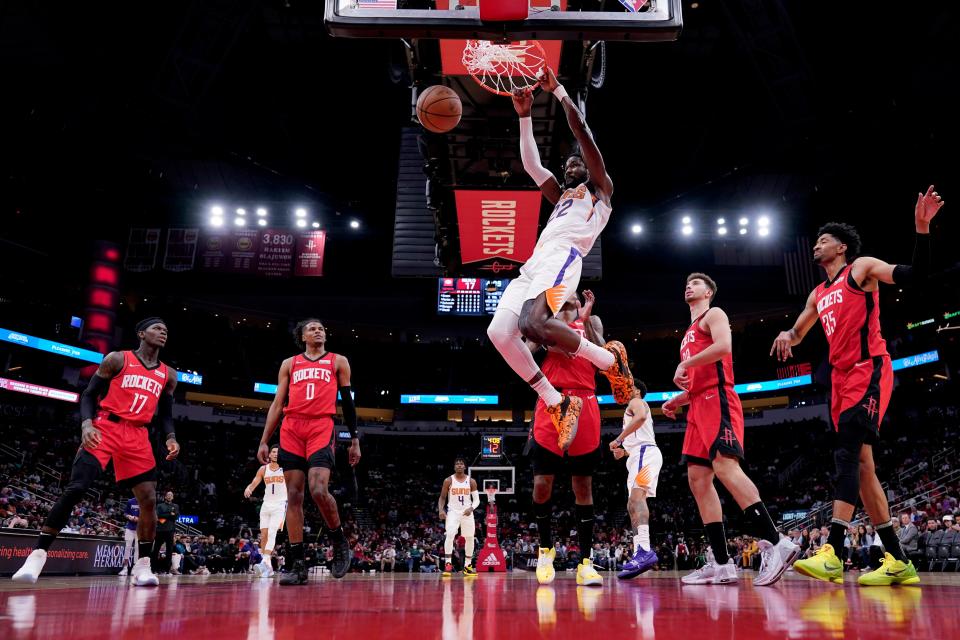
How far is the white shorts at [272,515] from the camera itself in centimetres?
1151

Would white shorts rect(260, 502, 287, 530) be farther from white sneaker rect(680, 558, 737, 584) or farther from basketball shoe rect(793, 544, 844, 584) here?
basketball shoe rect(793, 544, 844, 584)

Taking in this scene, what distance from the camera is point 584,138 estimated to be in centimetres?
433

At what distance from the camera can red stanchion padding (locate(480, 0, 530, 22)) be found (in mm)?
4371

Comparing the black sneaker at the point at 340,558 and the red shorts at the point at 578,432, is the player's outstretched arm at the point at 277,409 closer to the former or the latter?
the black sneaker at the point at 340,558

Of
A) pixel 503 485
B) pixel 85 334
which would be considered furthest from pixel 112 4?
pixel 503 485

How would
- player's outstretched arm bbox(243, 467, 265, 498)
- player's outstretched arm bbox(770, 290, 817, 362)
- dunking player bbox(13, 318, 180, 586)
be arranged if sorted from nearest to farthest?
player's outstretched arm bbox(770, 290, 817, 362) → dunking player bbox(13, 318, 180, 586) → player's outstretched arm bbox(243, 467, 265, 498)

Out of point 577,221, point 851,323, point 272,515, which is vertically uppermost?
point 577,221

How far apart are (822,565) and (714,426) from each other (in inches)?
39.7

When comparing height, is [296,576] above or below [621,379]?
below

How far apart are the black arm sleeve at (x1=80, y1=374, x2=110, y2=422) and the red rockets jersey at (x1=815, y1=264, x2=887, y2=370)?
5.48 m

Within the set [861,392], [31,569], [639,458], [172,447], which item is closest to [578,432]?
[861,392]

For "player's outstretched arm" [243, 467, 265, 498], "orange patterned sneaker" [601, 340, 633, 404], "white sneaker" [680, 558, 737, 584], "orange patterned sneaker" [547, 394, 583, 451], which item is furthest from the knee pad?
"player's outstretched arm" [243, 467, 265, 498]

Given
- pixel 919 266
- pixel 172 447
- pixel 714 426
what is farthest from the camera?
pixel 172 447

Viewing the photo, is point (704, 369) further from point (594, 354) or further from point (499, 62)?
point (499, 62)
